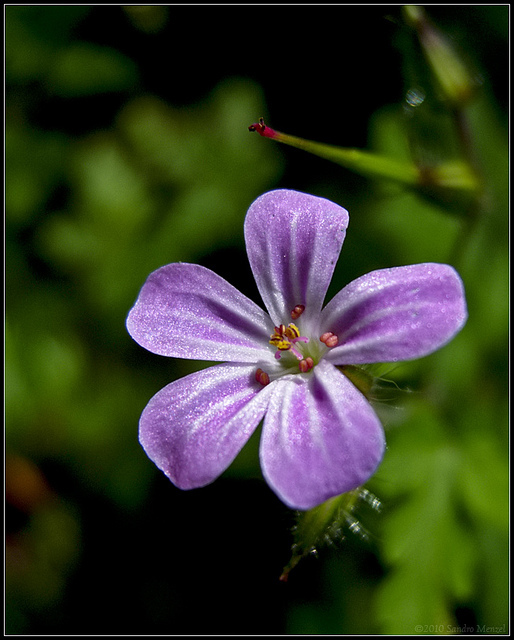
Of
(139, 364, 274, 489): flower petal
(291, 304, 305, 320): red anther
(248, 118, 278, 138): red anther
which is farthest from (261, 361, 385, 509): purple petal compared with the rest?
(248, 118, 278, 138): red anther

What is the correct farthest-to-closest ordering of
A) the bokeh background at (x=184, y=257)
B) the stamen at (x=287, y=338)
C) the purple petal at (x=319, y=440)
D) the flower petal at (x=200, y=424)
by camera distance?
the bokeh background at (x=184, y=257)
the stamen at (x=287, y=338)
the flower petal at (x=200, y=424)
the purple petal at (x=319, y=440)

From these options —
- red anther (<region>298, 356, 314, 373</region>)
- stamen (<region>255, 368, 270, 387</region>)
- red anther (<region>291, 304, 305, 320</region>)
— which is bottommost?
stamen (<region>255, 368, 270, 387</region>)

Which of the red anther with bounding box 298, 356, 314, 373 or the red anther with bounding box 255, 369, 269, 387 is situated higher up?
the red anther with bounding box 298, 356, 314, 373

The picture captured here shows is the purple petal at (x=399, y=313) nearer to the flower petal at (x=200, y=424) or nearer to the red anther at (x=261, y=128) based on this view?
the flower petal at (x=200, y=424)

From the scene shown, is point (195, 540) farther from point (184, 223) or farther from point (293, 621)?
point (184, 223)

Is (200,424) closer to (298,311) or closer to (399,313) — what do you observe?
(298,311)

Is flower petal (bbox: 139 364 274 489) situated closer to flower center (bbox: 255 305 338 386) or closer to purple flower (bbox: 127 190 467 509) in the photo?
purple flower (bbox: 127 190 467 509)

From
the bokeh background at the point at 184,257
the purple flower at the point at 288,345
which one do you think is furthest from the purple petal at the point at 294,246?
the bokeh background at the point at 184,257

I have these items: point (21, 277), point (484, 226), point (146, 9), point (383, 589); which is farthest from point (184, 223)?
point (383, 589)
